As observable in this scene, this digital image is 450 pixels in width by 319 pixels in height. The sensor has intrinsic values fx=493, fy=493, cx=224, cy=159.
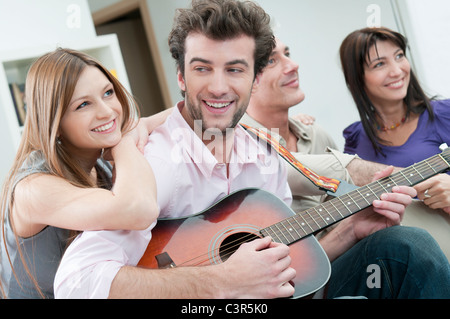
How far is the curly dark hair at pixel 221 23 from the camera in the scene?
1.35 metres

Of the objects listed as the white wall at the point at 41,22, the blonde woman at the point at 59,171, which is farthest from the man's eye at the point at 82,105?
the white wall at the point at 41,22

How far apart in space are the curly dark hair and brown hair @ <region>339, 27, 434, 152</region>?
782 millimetres

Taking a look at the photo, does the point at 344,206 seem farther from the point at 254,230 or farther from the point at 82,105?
the point at 82,105

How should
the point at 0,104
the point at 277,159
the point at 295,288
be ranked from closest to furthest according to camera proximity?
the point at 295,288
the point at 277,159
the point at 0,104

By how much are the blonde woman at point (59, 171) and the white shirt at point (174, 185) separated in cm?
5

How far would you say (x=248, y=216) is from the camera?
127 centimetres

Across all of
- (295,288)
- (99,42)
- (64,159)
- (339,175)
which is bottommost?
(295,288)

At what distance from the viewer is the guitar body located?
3.80ft

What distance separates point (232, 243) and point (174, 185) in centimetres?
21

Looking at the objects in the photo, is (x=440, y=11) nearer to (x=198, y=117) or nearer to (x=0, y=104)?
(x=198, y=117)

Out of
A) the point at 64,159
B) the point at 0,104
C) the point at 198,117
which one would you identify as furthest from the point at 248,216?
the point at 0,104

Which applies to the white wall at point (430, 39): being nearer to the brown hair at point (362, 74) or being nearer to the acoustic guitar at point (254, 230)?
the brown hair at point (362, 74)

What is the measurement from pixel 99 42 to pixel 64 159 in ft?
5.83

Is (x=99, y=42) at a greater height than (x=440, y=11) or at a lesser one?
greater
